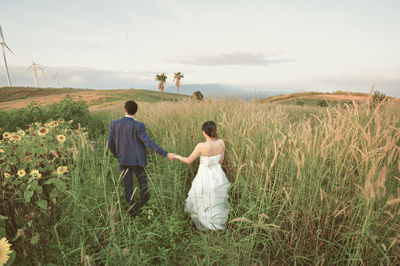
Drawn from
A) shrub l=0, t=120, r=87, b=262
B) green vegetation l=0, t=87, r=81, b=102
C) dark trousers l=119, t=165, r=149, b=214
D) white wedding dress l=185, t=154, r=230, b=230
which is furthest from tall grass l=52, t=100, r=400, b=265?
green vegetation l=0, t=87, r=81, b=102

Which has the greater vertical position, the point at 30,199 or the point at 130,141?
the point at 130,141

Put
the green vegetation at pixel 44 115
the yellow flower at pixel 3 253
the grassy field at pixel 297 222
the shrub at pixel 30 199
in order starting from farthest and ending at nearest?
1. the green vegetation at pixel 44 115
2. the grassy field at pixel 297 222
3. the shrub at pixel 30 199
4. the yellow flower at pixel 3 253

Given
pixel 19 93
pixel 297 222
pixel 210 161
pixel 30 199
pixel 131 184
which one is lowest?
pixel 19 93

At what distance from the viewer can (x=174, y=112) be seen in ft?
21.3

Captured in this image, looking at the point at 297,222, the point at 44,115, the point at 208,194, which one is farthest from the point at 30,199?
the point at 44,115

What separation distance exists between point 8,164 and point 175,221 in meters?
2.25

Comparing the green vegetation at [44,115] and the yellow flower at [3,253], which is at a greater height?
the yellow flower at [3,253]

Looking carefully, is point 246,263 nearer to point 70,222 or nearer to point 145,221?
point 145,221

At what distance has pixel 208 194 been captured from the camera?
10.5ft

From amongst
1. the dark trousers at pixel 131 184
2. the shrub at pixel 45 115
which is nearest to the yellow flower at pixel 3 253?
the dark trousers at pixel 131 184

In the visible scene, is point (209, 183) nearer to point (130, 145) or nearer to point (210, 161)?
point (210, 161)

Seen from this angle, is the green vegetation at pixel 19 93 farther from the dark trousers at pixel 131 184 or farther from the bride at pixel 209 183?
the bride at pixel 209 183

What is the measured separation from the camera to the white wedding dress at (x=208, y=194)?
315cm

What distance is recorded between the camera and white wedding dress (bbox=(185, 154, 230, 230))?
315cm
